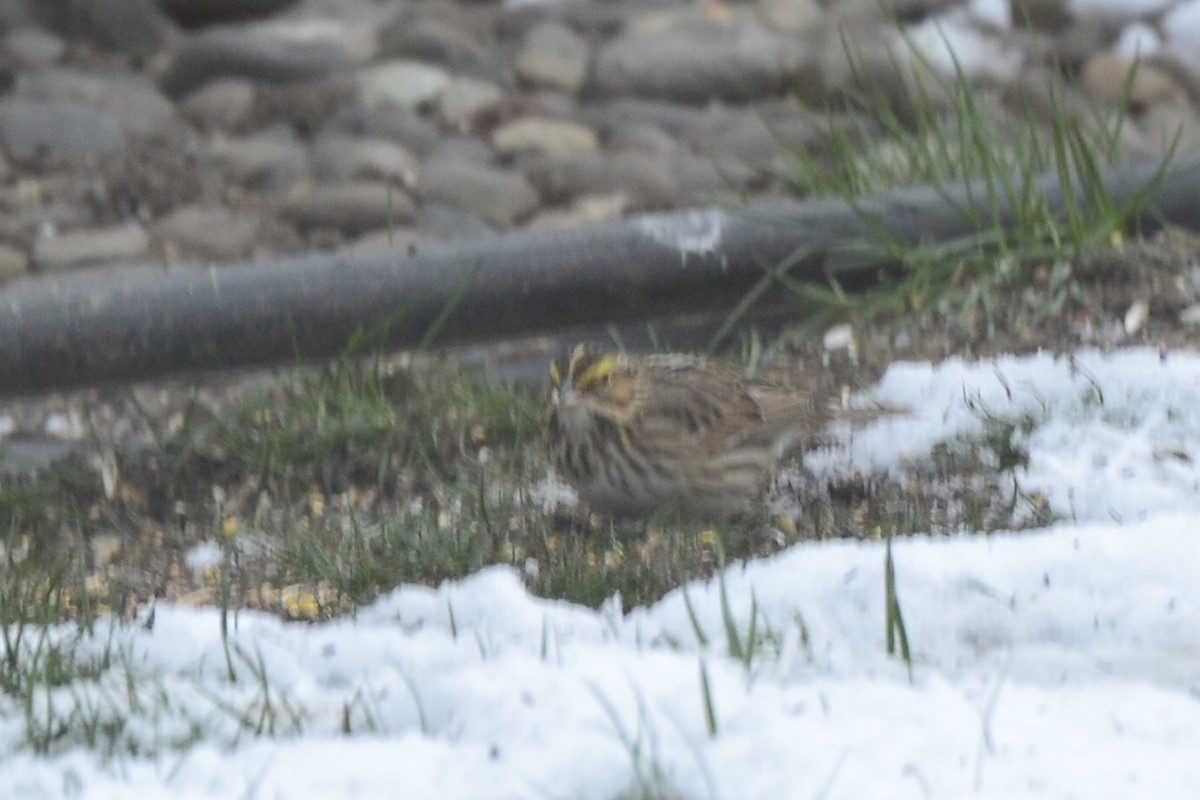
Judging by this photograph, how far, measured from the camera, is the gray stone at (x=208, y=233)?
289 inches

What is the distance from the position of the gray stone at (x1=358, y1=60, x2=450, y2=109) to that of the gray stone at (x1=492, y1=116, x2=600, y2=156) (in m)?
0.47

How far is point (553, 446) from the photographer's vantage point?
4805 millimetres

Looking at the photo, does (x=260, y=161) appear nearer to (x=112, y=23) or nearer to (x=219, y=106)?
(x=219, y=106)

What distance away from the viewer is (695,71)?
30.1ft

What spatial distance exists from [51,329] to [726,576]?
2298 millimetres

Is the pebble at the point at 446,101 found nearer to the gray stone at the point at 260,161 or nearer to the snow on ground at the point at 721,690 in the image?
the gray stone at the point at 260,161

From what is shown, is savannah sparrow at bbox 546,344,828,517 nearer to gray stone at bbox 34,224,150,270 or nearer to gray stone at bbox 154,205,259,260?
gray stone at bbox 154,205,259,260

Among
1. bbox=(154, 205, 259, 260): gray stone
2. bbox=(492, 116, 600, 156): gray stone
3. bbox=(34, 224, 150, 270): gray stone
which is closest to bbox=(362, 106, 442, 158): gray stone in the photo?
bbox=(492, 116, 600, 156): gray stone

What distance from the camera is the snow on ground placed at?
291cm

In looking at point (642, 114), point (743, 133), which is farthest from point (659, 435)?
point (642, 114)

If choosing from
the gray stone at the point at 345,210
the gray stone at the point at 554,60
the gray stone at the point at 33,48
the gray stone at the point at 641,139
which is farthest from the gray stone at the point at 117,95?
the gray stone at the point at 641,139

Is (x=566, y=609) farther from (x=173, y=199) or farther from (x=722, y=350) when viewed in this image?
(x=173, y=199)

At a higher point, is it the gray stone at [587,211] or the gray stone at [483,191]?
the gray stone at [483,191]

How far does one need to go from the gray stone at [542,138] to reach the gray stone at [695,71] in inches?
23.3
